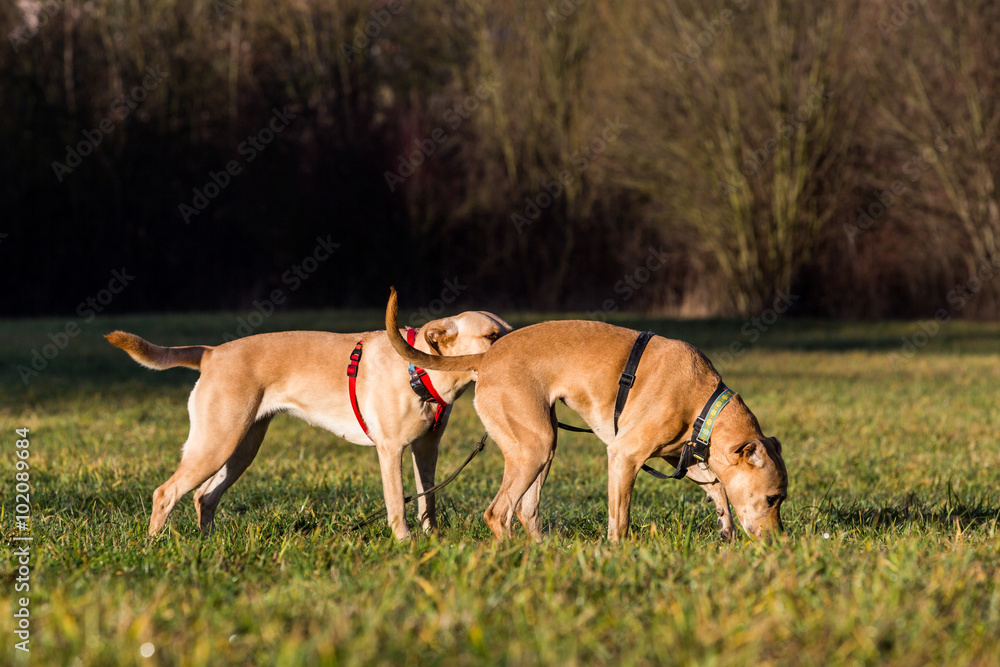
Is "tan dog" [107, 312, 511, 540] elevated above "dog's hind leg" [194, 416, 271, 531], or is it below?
above

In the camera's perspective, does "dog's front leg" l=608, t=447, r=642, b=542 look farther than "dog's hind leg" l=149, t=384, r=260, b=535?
No

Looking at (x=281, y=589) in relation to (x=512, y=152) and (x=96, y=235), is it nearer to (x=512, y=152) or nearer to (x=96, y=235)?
(x=96, y=235)

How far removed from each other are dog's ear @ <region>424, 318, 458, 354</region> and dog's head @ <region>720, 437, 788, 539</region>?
149 cm

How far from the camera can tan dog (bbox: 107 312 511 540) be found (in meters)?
→ 4.69

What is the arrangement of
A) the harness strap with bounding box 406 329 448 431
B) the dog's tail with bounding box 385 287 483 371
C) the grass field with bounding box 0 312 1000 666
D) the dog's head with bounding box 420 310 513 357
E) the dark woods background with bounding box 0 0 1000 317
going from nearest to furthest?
the grass field with bounding box 0 312 1000 666
the dog's tail with bounding box 385 287 483 371
the harness strap with bounding box 406 329 448 431
the dog's head with bounding box 420 310 513 357
the dark woods background with bounding box 0 0 1000 317

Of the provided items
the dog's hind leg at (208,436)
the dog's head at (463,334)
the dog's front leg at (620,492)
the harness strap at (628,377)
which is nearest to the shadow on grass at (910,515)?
the dog's front leg at (620,492)

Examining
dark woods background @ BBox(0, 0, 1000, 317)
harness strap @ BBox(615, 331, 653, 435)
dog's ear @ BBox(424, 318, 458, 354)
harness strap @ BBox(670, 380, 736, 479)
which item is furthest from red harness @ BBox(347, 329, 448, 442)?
dark woods background @ BBox(0, 0, 1000, 317)

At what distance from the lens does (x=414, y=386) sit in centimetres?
464

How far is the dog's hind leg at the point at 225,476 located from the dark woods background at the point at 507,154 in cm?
1895

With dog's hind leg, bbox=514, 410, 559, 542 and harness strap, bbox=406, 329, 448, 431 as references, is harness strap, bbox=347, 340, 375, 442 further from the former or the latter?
dog's hind leg, bbox=514, 410, 559, 542

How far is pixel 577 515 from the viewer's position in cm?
512

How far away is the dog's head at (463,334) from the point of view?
4.78 metres

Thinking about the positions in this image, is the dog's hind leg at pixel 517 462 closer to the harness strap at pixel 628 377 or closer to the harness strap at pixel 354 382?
the harness strap at pixel 628 377

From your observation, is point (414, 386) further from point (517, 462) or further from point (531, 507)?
point (531, 507)
